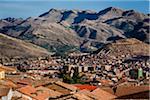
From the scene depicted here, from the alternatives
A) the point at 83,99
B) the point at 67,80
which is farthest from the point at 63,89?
the point at 67,80

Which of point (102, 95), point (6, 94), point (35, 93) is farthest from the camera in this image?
point (102, 95)

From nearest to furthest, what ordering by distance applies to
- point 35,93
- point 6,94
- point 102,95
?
1. point 6,94
2. point 35,93
3. point 102,95

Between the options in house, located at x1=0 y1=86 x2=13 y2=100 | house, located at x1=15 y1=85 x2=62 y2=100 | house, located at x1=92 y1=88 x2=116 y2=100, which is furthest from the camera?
house, located at x1=92 y1=88 x2=116 y2=100

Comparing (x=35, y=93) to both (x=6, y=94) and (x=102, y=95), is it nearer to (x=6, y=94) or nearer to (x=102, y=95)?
(x=6, y=94)

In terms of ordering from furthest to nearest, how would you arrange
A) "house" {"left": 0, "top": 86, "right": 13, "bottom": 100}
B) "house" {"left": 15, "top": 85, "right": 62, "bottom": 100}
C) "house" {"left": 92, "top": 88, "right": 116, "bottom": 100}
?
"house" {"left": 92, "top": 88, "right": 116, "bottom": 100}, "house" {"left": 15, "top": 85, "right": 62, "bottom": 100}, "house" {"left": 0, "top": 86, "right": 13, "bottom": 100}

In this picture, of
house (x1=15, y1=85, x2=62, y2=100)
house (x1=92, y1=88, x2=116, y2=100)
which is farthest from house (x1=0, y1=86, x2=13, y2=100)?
house (x1=92, y1=88, x2=116, y2=100)

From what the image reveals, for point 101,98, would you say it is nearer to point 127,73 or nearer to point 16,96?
point 16,96

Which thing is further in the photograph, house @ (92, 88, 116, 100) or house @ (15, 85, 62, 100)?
house @ (92, 88, 116, 100)

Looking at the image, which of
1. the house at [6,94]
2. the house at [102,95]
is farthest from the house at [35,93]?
the house at [102,95]

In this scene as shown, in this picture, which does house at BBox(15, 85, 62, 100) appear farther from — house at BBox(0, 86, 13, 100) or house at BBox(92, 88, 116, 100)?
house at BBox(92, 88, 116, 100)

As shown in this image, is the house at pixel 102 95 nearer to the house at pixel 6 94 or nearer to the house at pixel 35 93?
the house at pixel 35 93

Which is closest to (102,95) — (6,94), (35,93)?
(35,93)

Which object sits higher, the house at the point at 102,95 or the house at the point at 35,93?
the house at the point at 35,93
